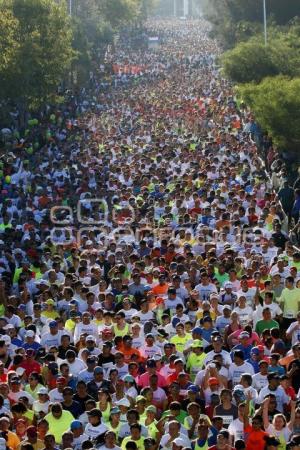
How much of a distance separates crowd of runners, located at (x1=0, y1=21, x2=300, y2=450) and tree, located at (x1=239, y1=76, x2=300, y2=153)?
0.62m

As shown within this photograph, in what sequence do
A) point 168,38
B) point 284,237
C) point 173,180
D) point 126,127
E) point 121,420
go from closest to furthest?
point 121,420 < point 284,237 < point 173,180 < point 126,127 < point 168,38

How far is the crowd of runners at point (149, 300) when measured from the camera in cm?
1433

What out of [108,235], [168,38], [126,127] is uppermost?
[108,235]

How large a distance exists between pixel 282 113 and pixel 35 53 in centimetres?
1133

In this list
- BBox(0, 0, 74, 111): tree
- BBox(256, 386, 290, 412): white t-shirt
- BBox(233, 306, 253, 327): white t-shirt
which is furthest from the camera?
BBox(0, 0, 74, 111): tree

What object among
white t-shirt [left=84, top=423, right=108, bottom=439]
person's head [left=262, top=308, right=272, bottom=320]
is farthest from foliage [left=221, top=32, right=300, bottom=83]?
white t-shirt [left=84, top=423, right=108, bottom=439]

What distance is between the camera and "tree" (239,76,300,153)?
35.8m

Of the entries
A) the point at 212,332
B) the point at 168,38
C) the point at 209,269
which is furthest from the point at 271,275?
the point at 168,38

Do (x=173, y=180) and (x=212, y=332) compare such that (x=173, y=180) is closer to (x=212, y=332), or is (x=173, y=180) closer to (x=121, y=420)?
(x=212, y=332)

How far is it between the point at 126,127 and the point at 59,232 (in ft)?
71.3

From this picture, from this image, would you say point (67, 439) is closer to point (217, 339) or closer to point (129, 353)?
point (217, 339)

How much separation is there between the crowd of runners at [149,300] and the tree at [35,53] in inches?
278

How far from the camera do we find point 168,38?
11025 centimetres

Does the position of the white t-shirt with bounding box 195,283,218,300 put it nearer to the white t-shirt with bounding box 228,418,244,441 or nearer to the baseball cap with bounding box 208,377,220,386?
the baseball cap with bounding box 208,377,220,386
